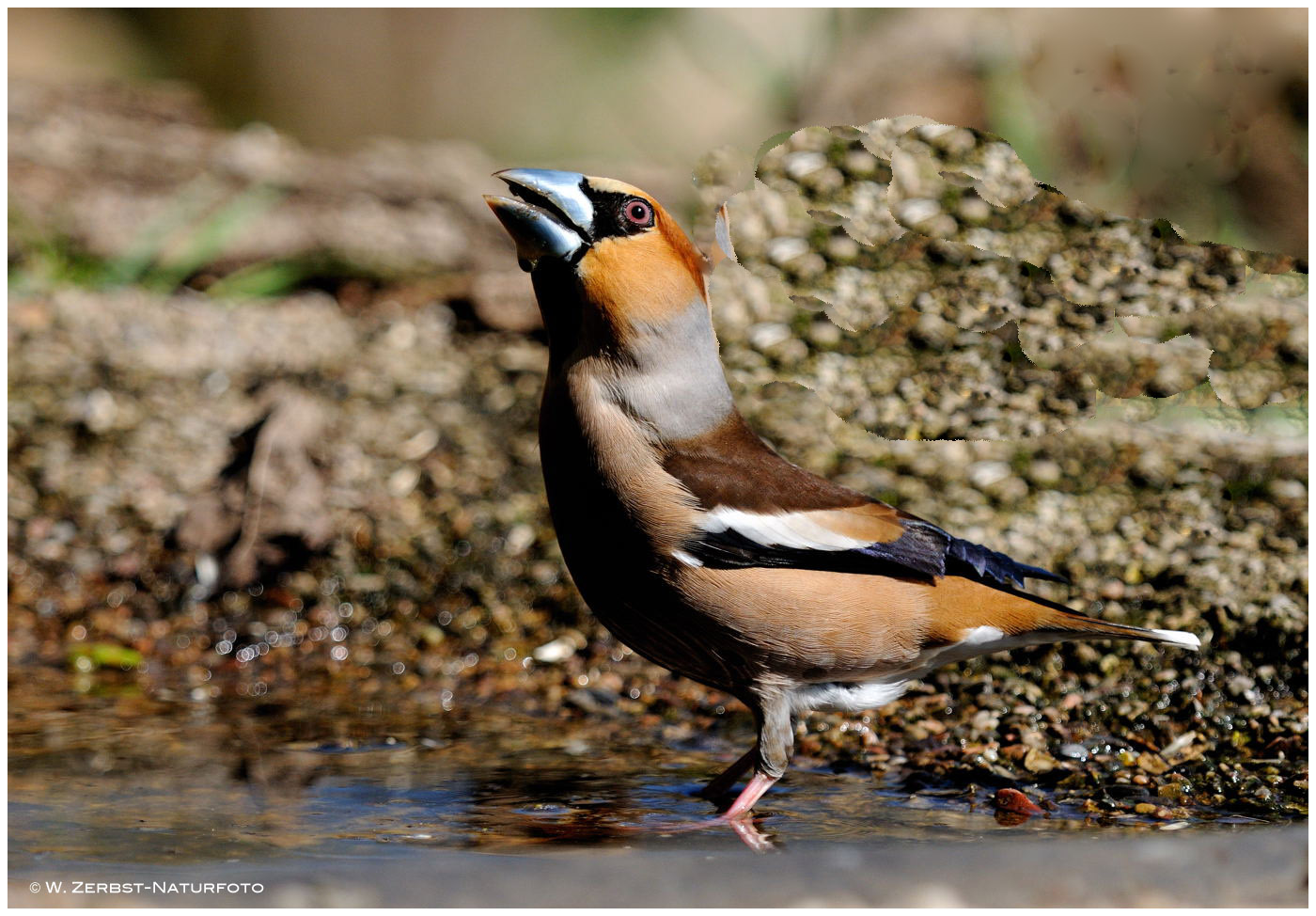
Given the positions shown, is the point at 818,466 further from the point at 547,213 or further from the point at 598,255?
the point at 547,213

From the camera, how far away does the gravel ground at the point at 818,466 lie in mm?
4180

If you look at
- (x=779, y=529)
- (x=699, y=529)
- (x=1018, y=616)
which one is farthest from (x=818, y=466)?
(x=699, y=529)

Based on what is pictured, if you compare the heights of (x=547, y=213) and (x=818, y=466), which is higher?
(x=547, y=213)

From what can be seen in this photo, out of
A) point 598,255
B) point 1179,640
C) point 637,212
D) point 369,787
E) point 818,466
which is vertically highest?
point 637,212

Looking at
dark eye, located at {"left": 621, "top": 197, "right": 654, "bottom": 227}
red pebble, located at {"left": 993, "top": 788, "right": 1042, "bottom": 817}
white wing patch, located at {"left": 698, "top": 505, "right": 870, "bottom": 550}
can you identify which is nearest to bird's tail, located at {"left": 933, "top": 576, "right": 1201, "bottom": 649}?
white wing patch, located at {"left": 698, "top": 505, "right": 870, "bottom": 550}

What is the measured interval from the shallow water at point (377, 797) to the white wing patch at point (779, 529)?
27.7 inches

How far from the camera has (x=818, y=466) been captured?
537 cm

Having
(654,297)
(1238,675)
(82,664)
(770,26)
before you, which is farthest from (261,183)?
(1238,675)

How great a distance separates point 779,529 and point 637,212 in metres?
0.92

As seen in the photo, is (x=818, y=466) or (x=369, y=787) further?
(x=818, y=466)

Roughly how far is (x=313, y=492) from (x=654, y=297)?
2281 mm

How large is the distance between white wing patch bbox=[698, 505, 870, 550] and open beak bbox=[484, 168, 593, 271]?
0.79m

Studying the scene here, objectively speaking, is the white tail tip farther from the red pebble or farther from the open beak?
the open beak

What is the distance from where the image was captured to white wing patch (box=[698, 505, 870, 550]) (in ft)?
11.2
